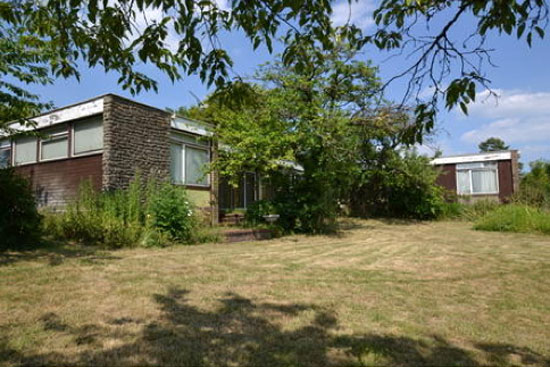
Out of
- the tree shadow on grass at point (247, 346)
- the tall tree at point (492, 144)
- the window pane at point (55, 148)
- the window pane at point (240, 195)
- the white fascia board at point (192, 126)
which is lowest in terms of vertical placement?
the tree shadow on grass at point (247, 346)

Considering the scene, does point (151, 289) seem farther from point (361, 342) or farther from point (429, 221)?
point (429, 221)

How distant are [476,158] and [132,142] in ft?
73.8

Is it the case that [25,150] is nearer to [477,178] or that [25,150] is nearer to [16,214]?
[16,214]

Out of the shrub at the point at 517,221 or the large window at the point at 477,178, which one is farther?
the large window at the point at 477,178

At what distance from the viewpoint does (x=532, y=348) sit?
3152 mm

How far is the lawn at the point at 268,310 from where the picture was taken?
2842 mm

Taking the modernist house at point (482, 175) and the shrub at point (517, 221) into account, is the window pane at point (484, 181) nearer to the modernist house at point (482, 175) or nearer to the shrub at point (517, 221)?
the modernist house at point (482, 175)

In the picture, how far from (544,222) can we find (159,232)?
12.3m

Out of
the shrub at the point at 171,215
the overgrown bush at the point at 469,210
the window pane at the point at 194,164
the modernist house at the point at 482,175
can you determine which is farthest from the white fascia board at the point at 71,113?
the modernist house at the point at 482,175

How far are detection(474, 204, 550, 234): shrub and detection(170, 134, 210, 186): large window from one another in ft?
35.0

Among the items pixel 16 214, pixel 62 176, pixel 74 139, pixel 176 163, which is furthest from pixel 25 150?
pixel 16 214

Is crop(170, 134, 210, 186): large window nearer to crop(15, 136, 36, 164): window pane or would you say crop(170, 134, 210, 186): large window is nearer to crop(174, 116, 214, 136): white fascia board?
crop(174, 116, 214, 136): white fascia board

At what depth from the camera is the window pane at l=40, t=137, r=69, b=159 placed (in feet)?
38.2

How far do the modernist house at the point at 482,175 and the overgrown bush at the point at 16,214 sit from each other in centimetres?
2157
